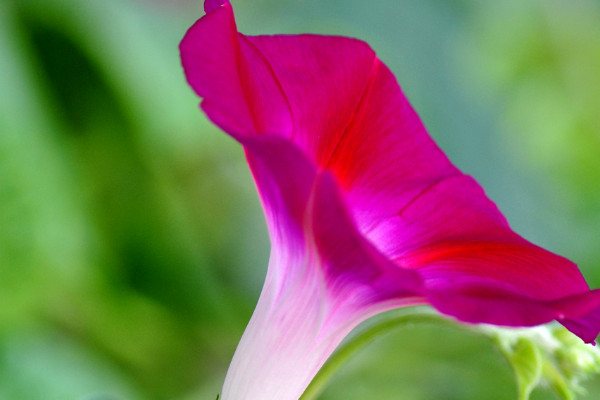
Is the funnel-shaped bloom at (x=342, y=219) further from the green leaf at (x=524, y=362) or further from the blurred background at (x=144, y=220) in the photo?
the blurred background at (x=144, y=220)

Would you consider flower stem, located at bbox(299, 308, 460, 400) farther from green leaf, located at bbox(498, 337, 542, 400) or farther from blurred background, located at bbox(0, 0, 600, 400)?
blurred background, located at bbox(0, 0, 600, 400)

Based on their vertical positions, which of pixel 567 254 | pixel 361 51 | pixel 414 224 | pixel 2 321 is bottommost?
pixel 567 254

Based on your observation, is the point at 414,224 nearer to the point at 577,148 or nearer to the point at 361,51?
the point at 361,51

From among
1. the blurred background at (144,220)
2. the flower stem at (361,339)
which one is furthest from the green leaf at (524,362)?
the blurred background at (144,220)

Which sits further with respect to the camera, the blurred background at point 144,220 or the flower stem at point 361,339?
the blurred background at point 144,220

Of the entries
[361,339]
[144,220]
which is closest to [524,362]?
[361,339]

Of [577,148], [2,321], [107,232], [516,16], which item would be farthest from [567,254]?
[2,321]
